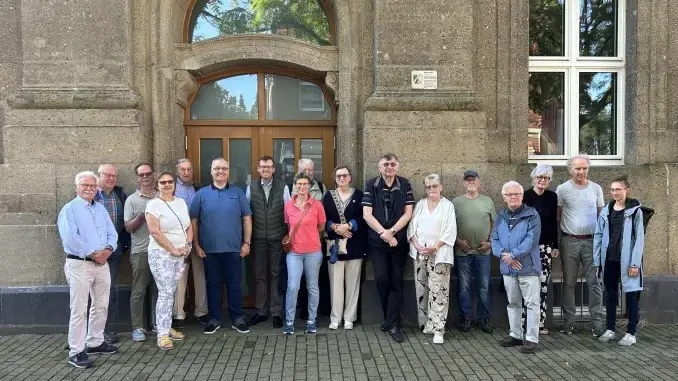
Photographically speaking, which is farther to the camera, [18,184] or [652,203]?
[652,203]

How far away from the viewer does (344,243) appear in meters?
5.79

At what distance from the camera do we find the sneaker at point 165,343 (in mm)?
5332

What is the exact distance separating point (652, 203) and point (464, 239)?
8.23 ft

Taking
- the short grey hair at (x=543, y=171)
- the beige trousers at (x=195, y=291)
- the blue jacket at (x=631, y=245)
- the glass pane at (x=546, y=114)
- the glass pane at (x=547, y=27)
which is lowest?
the beige trousers at (x=195, y=291)

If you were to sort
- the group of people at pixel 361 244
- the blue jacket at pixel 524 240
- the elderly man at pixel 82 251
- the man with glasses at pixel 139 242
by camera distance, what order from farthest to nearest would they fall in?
the man with glasses at pixel 139 242
the group of people at pixel 361 244
the blue jacket at pixel 524 240
the elderly man at pixel 82 251

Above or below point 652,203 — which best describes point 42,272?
below

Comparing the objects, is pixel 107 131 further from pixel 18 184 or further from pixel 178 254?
pixel 178 254

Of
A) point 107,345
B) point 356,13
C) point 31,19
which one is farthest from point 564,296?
point 31,19

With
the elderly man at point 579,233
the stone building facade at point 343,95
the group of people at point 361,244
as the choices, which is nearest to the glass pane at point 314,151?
the stone building facade at point 343,95

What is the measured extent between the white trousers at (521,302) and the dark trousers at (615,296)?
2.80ft

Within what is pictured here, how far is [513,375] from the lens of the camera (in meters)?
4.66

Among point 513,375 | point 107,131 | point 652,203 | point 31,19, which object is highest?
point 31,19

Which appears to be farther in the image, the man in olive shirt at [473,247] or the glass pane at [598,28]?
the glass pane at [598,28]

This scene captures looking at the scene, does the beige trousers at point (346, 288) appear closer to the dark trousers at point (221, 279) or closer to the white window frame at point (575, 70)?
the dark trousers at point (221, 279)
